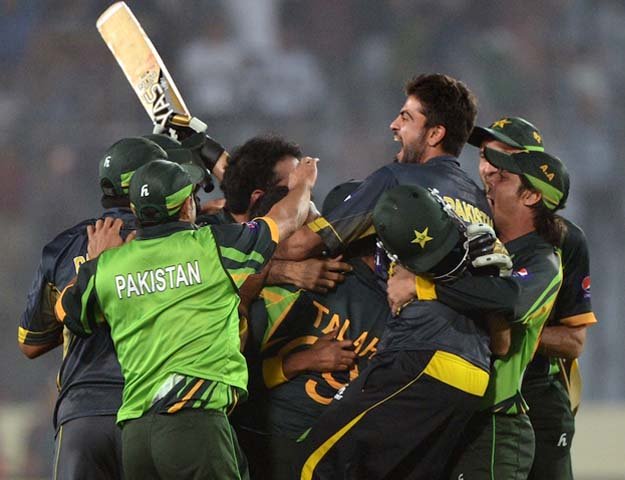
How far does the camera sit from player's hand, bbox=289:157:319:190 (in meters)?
3.62

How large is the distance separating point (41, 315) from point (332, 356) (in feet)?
3.04

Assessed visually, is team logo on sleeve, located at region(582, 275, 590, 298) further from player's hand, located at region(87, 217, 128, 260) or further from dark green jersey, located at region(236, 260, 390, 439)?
player's hand, located at region(87, 217, 128, 260)

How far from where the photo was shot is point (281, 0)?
8914 mm

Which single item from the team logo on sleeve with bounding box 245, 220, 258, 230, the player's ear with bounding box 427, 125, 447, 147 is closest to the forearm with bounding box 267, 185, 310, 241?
the team logo on sleeve with bounding box 245, 220, 258, 230

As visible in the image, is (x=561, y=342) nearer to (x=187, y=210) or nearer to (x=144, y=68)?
(x=187, y=210)

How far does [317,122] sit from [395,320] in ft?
18.0

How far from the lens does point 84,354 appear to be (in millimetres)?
3479

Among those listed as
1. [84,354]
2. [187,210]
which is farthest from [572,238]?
[84,354]

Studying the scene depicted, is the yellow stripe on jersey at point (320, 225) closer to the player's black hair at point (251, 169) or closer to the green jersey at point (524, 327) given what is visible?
the player's black hair at point (251, 169)

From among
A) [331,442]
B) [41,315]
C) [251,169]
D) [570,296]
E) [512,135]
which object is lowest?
[331,442]

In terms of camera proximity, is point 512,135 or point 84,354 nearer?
point 84,354

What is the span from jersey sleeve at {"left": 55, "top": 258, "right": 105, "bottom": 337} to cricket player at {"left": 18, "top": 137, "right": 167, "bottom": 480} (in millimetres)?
149

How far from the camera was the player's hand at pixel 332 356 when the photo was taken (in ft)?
11.9

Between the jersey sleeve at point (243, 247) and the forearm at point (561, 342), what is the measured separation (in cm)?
110
